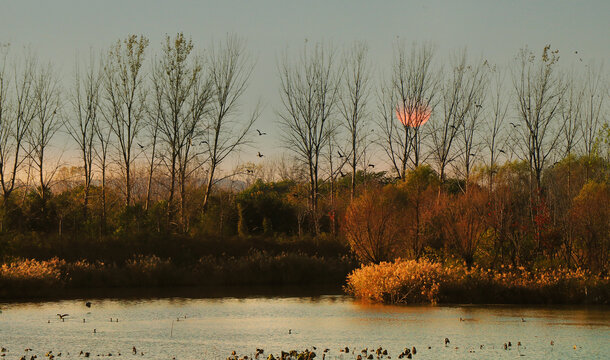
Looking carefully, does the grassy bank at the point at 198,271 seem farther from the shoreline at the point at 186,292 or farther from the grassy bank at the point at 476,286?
the grassy bank at the point at 476,286

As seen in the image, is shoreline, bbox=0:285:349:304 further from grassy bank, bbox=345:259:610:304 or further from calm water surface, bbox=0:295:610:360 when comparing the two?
grassy bank, bbox=345:259:610:304

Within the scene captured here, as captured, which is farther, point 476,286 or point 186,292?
point 186,292

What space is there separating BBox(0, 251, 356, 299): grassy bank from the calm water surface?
299 inches

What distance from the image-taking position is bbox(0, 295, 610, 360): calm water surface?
1805 centimetres

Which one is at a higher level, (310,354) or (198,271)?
(198,271)

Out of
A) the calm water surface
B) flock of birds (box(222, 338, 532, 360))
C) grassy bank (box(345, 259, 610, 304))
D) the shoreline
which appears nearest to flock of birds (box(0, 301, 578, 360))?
flock of birds (box(222, 338, 532, 360))

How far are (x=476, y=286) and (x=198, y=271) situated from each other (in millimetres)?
17772

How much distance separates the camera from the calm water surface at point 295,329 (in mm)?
18047

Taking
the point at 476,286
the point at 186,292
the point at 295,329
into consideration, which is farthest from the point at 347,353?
the point at 186,292

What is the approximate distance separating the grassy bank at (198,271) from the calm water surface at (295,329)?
25.0 ft

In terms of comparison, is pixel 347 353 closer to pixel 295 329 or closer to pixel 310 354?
pixel 310 354

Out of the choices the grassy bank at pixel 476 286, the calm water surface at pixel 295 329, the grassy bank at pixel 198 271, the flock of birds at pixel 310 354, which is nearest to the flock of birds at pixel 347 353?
the flock of birds at pixel 310 354

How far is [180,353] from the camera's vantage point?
17750 mm

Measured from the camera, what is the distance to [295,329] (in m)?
22.3
